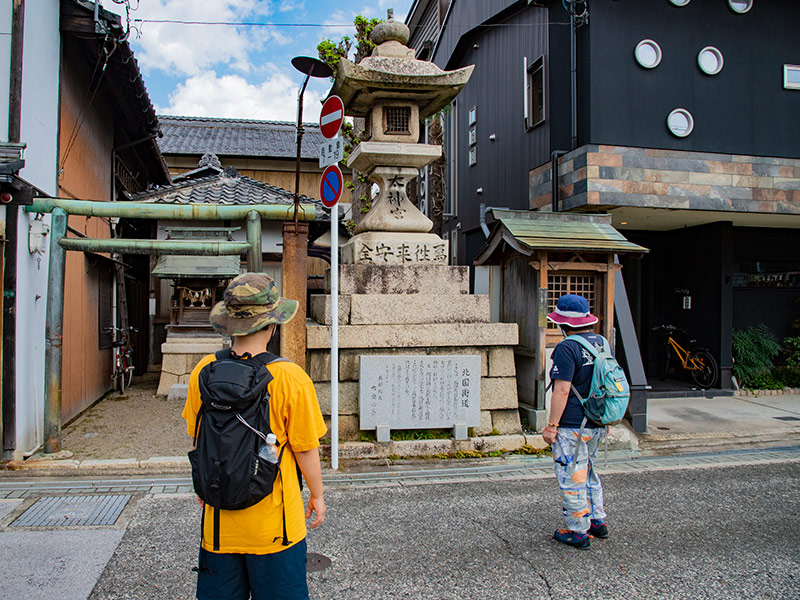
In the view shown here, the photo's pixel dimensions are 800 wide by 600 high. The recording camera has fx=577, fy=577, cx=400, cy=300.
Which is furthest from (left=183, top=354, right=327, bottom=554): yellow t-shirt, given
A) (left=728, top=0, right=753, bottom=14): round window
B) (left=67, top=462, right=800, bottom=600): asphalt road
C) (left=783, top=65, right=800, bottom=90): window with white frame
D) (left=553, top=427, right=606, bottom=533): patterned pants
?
(left=783, top=65, right=800, bottom=90): window with white frame

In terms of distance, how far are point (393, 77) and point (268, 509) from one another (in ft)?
20.8

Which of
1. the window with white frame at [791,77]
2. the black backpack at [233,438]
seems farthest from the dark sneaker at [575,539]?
the window with white frame at [791,77]

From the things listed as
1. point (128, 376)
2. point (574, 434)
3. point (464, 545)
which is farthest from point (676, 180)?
point (128, 376)

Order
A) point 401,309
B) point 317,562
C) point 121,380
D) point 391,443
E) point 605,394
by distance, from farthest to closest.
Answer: point 121,380 < point 401,309 < point 391,443 < point 605,394 < point 317,562

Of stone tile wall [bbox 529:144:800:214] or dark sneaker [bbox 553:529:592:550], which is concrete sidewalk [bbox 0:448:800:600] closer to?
dark sneaker [bbox 553:529:592:550]

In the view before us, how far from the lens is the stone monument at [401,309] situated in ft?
24.2

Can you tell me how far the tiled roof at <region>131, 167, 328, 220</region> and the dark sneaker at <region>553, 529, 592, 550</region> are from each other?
29.4 feet

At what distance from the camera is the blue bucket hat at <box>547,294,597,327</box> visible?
4.86 m

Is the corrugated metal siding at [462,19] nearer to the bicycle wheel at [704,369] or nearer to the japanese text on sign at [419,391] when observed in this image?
the bicycle wheel at [704,369]

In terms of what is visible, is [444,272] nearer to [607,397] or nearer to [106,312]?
[607,397]

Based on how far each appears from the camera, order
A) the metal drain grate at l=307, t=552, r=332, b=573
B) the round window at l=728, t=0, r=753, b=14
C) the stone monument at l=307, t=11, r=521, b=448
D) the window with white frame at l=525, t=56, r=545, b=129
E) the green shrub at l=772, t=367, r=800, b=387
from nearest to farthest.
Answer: the metal drain grate at l=307, t=552, r=332, b=573 < the stone monument at l=307, t=11, r=521, b=448 < the round window at l=728, t=0, r=753, b=14 < the window with white frame at l=525, t=56, r=545, b=129 < the green shrub at l=772, t=367, r=800, b=387

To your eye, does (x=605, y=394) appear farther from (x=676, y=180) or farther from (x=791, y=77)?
(x=791, y=77)

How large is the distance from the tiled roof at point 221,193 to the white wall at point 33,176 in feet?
15.1

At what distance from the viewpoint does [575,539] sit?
4.71 metres
